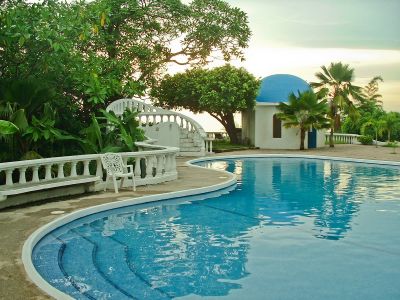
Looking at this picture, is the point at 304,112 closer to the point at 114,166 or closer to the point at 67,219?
the point at 114,166

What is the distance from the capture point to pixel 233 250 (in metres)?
8.61

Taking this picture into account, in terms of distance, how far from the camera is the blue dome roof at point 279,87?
37.8 meters

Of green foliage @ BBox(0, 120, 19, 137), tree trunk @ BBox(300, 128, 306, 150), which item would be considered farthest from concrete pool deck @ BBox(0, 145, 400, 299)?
tree trunk @ BBox(300, 128, 306, 150)

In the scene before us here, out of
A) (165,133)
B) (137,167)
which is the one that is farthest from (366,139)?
(137,167)

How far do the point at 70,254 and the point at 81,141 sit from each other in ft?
24.1

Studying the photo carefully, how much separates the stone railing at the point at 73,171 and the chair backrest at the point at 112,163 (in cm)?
25

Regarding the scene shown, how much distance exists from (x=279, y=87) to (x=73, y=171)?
93.0ft

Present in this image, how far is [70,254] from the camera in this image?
26.8 feet

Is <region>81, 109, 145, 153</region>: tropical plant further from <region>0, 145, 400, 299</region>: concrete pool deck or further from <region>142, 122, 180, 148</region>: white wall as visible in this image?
<region>142, 122, 180, 148</region>: white wall

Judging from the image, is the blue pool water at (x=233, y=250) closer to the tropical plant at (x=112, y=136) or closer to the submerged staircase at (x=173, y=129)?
the tropical plant at (x=112, y=136)

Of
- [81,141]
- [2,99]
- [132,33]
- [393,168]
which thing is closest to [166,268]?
[81,141]

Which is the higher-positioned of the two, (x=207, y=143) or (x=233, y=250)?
(x=207, y=143)

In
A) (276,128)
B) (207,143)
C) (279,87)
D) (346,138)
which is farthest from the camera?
(346,138)

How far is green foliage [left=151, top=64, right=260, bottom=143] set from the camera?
111 feet
